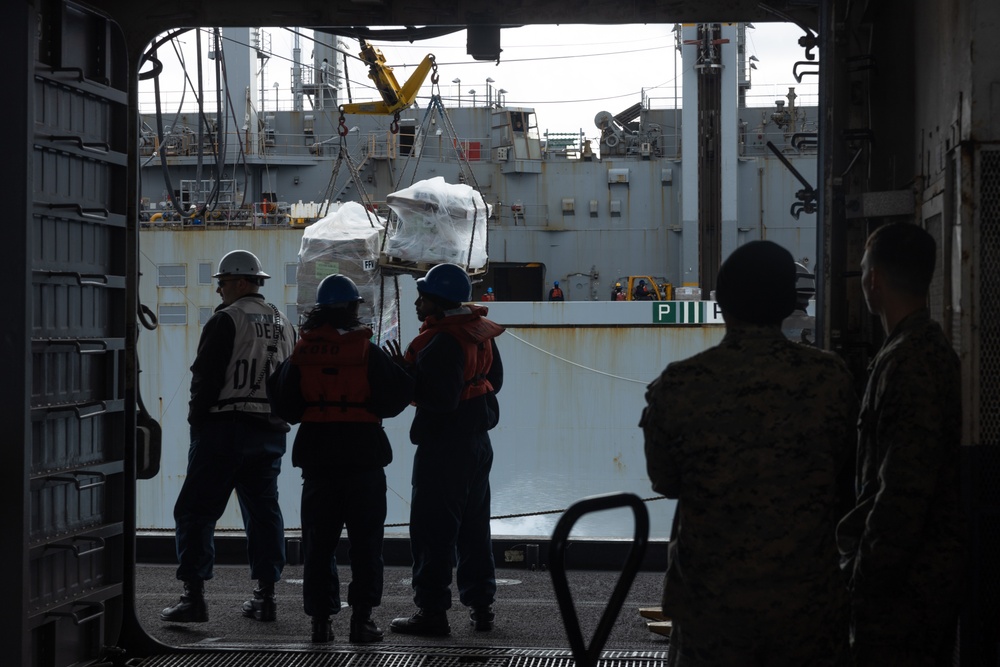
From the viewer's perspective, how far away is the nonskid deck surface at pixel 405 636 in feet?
12.9

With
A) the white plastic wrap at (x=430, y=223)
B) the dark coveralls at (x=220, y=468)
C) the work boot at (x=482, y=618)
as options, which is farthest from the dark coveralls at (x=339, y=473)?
the white plastic wrap at (x=430, y=223)

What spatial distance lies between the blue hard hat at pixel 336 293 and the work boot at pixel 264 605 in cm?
144

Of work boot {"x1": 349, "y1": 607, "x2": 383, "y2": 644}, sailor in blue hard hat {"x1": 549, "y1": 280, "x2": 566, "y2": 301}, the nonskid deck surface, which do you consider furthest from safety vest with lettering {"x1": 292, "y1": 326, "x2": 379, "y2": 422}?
sailor in blue hard hat {"x1": 549, "y1": 280, "x2": 566, "y2": 301}

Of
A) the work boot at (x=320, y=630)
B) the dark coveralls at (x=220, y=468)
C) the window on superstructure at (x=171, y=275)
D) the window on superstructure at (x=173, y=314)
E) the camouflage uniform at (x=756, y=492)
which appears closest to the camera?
the camouflage uniform at (x=756, y=492)

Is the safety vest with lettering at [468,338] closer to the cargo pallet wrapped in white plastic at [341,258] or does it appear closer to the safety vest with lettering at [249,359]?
the safety vest with lettering at [249,359]

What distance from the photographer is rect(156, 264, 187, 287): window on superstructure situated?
18.3 metres

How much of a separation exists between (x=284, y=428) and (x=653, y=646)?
1.87 meters

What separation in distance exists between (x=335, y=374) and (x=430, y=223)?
6.70 metres

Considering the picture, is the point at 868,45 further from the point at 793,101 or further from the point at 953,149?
the point at 793,101

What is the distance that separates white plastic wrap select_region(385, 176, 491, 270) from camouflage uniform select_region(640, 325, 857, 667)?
8472 millimetres

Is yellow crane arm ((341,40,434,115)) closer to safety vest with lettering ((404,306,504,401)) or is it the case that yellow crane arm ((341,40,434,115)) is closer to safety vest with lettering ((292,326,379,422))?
safety vest with lettering ((404,306,504,401))

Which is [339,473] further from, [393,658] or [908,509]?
[908,509]

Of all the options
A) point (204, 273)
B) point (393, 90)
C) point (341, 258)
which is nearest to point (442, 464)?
point (341, 258)

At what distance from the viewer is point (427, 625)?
14.2 ft
